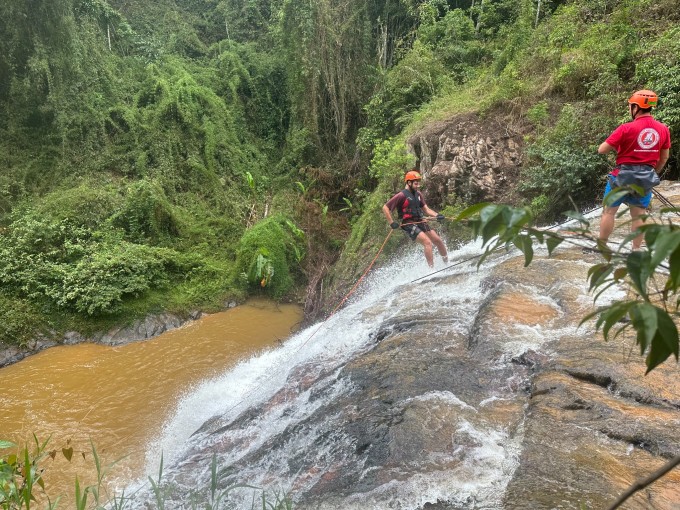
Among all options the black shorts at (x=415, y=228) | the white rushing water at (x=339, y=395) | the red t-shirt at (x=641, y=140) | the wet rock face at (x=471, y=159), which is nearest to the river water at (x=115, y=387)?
the white rushing water at (x=339, y=395)

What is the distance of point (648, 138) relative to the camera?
4.37 meters

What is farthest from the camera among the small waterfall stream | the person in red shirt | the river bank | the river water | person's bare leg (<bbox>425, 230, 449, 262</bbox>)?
the river bank

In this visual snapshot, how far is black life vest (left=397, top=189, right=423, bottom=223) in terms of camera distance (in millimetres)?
6820

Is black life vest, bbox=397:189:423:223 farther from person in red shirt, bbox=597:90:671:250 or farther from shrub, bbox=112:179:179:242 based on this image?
shrub, bbox=112:179:179:242

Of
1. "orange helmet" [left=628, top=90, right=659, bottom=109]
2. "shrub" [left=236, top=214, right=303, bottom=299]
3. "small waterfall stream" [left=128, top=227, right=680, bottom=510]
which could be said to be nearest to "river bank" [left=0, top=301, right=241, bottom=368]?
"shrub" [left=236, top=214, right=303, bottom=299]

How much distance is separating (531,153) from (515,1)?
6.68 metres

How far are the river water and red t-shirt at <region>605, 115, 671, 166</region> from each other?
244 inches

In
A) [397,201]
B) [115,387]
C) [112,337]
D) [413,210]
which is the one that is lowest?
[115,387]

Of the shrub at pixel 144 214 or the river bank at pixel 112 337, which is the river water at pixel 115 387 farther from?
the shrub at pixel 144 214

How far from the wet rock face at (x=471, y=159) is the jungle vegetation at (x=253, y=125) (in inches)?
16.9

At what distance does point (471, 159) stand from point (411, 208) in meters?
2.66

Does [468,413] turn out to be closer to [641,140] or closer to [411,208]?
[641,140]

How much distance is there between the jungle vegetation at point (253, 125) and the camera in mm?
8375

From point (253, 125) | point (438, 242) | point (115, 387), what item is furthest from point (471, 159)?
point (253, 125)
